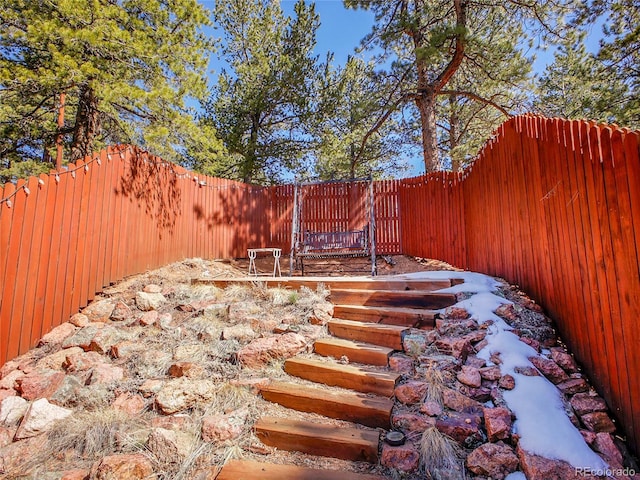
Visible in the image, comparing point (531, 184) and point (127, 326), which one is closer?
point (531, 184)

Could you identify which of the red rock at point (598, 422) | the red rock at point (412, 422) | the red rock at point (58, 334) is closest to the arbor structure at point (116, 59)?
the red rock at point (58, 334)

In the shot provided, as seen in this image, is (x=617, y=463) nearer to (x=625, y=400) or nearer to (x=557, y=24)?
(x=625, y=400)

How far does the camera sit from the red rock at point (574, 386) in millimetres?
1771

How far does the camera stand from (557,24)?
5.92 metres

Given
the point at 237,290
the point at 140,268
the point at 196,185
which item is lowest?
the point at 237,290

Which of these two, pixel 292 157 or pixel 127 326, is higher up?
pixel 292 157

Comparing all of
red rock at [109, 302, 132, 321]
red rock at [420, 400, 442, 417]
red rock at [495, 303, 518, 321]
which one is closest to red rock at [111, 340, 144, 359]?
red rock at [109, 302, 132, 321]

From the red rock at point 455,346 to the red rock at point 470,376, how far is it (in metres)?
0.14

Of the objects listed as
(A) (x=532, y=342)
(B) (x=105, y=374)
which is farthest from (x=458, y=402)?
(B) (x=105, y=374)

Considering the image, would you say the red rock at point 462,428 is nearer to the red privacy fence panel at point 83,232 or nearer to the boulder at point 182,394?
the boulder at point 182,394

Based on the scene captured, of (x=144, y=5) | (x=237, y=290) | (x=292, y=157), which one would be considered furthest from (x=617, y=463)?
(x=292, y=157)

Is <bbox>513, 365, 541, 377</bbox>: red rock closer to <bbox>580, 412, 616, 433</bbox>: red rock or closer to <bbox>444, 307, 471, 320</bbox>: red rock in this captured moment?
<bbox>580, 412, 616, 433</bbox>: red rock

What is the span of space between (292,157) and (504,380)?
9414 mm

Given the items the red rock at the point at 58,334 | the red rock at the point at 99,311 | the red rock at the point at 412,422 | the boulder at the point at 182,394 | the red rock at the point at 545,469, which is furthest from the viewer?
the red rock at the point at 99,311
